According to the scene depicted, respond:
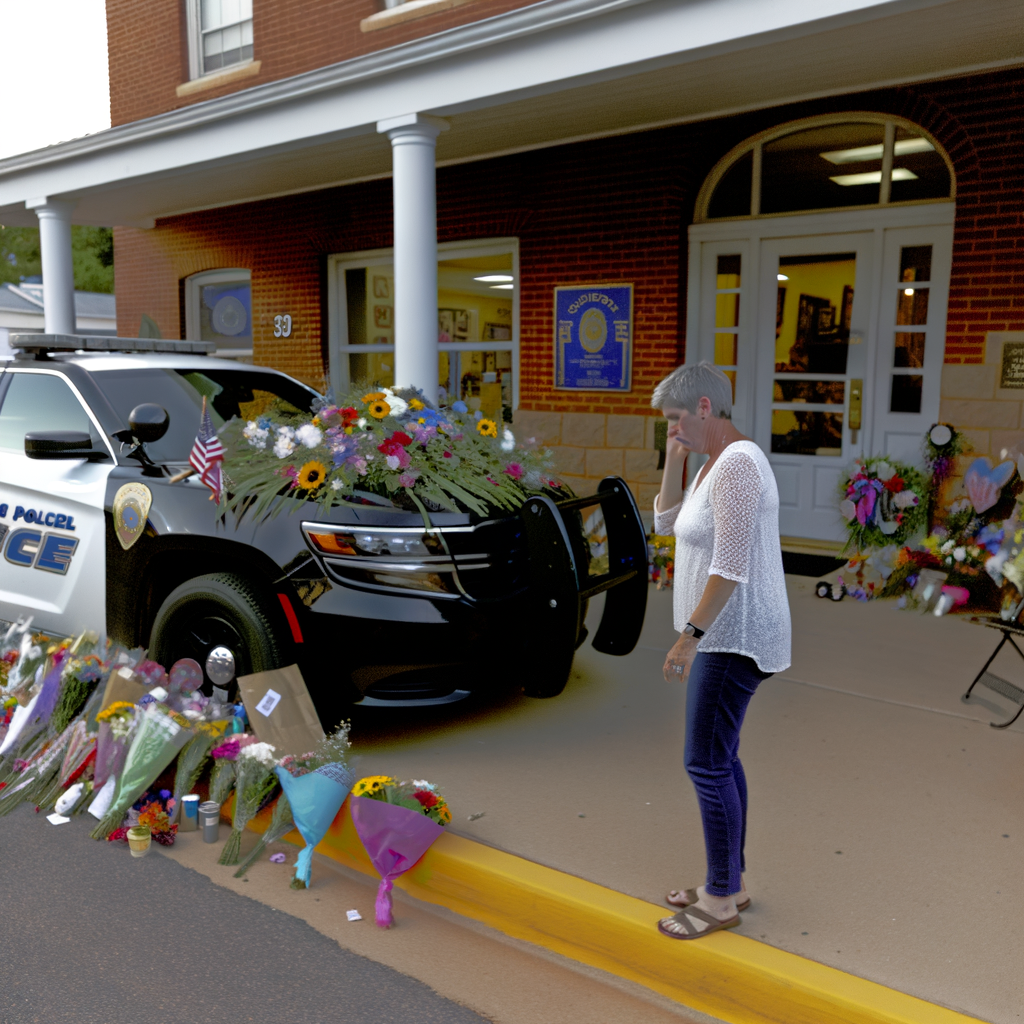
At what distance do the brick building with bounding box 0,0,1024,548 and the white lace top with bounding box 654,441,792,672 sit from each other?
2.51 m

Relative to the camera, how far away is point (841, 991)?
260cm

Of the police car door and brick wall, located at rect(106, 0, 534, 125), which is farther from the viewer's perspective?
brick wall, located at rect(106, 0, 534, 125)

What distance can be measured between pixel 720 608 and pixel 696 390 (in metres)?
0.63

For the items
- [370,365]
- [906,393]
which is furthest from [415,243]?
[370,365]

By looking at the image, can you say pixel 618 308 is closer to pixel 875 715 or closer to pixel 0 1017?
pixel 875 715

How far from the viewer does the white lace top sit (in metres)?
2.66

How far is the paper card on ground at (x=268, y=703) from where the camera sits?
3.74m

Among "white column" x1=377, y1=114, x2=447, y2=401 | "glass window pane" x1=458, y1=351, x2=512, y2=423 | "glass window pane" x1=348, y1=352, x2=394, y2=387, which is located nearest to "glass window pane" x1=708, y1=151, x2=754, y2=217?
"white column" x1=377, y1=114, x2=447, y2=401

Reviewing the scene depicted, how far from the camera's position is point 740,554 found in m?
2.65

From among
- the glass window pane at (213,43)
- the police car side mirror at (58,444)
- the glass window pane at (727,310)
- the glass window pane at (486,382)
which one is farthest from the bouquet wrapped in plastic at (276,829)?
the glass window pane at (213,43)

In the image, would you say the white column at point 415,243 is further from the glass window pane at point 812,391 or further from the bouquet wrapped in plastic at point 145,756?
the bouquet wrapped in plastic at point 145,756

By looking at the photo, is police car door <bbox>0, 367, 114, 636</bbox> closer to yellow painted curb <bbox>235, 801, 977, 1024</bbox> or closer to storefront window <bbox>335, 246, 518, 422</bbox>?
yellow painted curb <bbox>235, 801, 977, 1024</bbox>

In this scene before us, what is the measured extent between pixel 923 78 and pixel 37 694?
6.87 metres

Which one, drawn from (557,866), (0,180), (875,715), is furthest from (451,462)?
(0,180)
